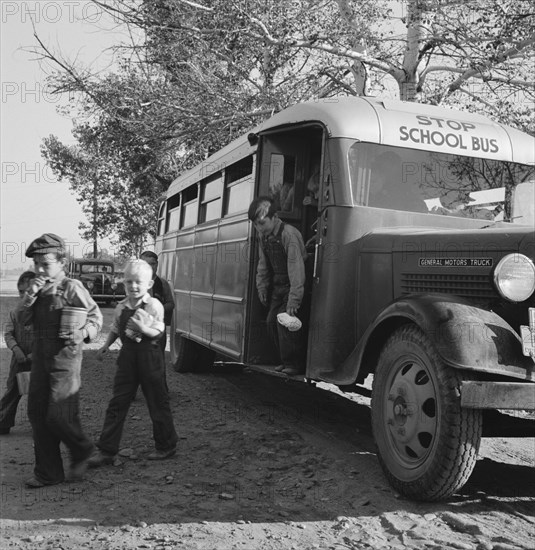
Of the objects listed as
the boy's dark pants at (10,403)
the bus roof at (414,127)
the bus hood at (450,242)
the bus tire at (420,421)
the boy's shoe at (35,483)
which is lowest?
the boy's shoe at (35,483)

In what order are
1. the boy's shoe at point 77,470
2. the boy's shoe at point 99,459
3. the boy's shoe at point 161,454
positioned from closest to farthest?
1. the boy's shoe at point 77,470
2. the boy's shoe at point 99,459
3. the boy's shoe at point 161,454

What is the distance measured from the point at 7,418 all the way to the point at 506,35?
38.3 feet

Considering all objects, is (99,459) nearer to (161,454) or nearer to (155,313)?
(161,454)

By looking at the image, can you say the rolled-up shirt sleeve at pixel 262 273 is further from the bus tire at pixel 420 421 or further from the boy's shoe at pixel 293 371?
the bus tire at pixel 420 421

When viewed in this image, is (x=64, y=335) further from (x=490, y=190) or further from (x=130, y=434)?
(x=490, y=190)

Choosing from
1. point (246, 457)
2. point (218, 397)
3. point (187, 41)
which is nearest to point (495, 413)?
point (246, 457)

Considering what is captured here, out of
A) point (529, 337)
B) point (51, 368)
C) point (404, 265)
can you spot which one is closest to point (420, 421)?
point (529, 337)

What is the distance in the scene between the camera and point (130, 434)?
19.4 feet

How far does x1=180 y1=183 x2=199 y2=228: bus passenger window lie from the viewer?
29.6ft

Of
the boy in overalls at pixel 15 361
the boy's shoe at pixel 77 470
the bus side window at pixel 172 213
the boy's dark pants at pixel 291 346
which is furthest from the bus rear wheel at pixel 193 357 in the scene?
the boy's shoe at pixel 77 470

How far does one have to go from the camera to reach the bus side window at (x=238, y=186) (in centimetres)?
649

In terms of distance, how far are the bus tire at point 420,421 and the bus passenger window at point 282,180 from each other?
2.01 metres

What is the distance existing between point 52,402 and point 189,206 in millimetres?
5246

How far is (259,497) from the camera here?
4.29 metres
